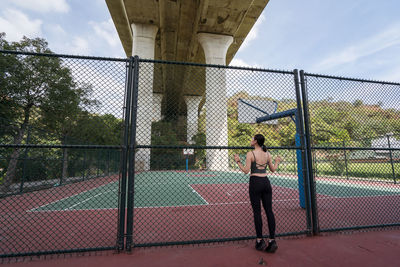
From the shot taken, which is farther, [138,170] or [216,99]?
[216,99]

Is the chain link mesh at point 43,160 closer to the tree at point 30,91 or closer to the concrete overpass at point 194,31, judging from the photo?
the tree at point 30,91

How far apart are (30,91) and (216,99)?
1236 centimetres

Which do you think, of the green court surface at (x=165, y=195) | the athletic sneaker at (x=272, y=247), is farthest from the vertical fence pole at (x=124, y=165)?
the green court surface at (x=165, y=195)

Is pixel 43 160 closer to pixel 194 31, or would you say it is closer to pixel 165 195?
pixel 165 195

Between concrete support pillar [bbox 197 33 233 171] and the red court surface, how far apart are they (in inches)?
490

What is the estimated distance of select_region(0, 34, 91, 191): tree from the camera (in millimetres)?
7586

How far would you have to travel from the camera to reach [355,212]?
511cm

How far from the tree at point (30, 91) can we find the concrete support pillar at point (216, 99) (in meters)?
9.86

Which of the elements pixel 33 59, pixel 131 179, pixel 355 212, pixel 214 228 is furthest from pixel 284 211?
pixel 33 59

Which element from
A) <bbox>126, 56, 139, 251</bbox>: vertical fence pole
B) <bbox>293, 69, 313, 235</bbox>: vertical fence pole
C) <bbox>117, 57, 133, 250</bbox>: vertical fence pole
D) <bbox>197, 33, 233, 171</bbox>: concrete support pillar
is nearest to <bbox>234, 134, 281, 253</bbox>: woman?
<bbox>293, 69, 313, 235</bbox>: vertical fence pole

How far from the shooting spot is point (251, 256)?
2721 mm

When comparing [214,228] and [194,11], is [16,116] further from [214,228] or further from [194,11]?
[194,11]

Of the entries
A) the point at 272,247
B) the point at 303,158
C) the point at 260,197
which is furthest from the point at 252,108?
the point at 272,247

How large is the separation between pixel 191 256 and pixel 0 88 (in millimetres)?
9304
